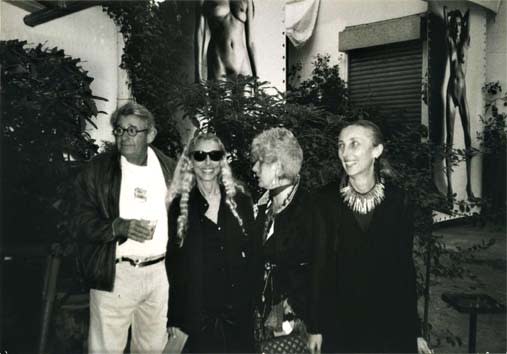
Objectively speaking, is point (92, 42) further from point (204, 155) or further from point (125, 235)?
point (125, 235)

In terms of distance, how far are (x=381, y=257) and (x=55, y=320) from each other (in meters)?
2.23

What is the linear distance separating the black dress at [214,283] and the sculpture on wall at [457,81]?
1.49 metres

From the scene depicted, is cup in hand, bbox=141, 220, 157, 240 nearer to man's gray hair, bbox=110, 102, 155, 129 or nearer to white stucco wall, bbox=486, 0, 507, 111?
man's gray hair, bbox=110, 102, 155, 129

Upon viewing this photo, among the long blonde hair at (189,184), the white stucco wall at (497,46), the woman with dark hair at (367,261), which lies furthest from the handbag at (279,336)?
the white stucco wall at (497,46)

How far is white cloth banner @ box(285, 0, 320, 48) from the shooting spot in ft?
12.0

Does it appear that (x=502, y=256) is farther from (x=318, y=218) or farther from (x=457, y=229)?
(x=318, y=218)

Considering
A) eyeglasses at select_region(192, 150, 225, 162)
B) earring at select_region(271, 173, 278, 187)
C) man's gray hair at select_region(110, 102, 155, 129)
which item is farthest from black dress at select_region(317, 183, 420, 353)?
man's gray hair at select_region(110, 102, 155, 129)

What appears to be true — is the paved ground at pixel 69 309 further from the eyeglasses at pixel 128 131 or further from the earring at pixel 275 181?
the earring at pixel 275 181

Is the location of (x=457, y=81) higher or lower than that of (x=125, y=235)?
higher

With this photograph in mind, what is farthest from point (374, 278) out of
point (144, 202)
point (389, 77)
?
point (389, 77)

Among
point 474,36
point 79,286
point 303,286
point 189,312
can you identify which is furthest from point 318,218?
point 474,36

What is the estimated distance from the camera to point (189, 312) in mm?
2588

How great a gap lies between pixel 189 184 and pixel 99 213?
54cm

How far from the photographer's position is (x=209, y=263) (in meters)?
2.57
